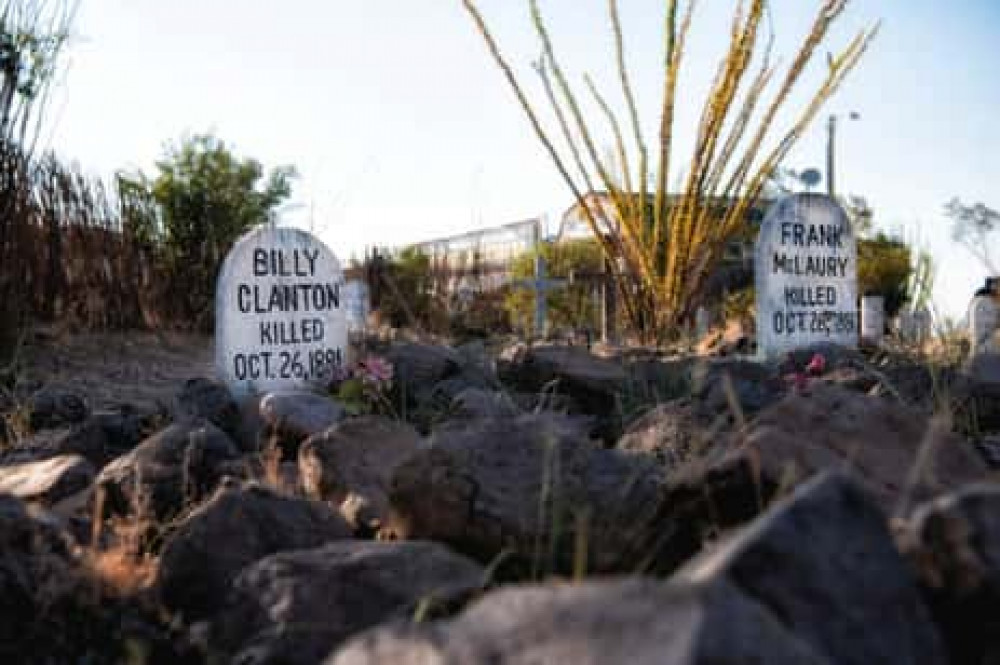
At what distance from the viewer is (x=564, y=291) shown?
14812 millimetres

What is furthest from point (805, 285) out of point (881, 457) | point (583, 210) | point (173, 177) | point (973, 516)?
point (173, 177)

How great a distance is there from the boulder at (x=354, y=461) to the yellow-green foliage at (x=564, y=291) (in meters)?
9.07

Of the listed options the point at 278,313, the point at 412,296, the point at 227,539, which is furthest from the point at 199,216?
the point at 227,539

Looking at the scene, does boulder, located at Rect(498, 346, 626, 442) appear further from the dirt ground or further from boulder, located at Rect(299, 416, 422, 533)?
the dirt ground

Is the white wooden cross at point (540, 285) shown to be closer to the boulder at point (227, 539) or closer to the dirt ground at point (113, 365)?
the dirt ground at point (113, 365)

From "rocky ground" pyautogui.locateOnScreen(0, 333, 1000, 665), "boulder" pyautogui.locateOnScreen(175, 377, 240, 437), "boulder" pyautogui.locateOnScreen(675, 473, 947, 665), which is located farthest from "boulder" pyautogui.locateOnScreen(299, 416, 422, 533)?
"boulder" pyautogui.locateOnScreen(175, 377, 240, 437)

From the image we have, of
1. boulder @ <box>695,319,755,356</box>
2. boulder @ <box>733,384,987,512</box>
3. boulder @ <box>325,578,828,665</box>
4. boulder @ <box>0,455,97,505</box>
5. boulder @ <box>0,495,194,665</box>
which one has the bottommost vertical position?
boulder @ <box>0,495,194,665</box>

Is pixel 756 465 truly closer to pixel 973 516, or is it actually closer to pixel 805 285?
pixel 973 516

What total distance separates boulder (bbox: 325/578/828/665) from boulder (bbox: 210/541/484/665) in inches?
22.1

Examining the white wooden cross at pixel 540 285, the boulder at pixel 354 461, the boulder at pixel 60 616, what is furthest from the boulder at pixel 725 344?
the boulder at pixel 60 616

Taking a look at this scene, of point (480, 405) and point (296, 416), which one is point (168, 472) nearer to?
point (296, 416)

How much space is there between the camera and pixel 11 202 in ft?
20.5

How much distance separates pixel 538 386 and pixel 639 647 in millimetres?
3550

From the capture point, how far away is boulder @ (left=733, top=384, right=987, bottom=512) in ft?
6.39
